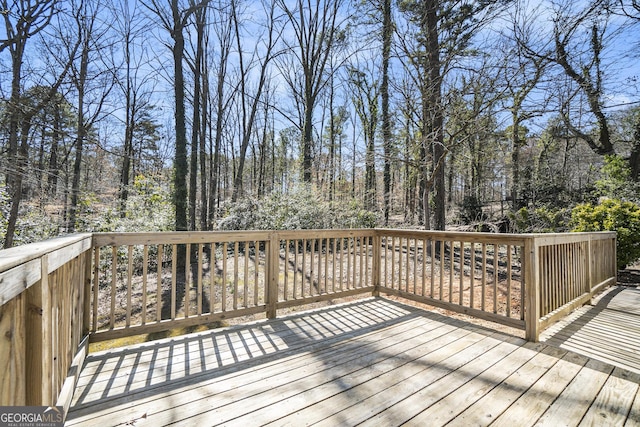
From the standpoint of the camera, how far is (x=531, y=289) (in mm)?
2693

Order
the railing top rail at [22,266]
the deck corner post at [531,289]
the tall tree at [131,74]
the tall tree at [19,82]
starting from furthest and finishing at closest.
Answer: the tall tree at [131,74] < the tall tree at [19,82] < the deck corner post at [531,289] < the railing top rail at [22,266]

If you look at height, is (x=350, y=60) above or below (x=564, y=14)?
above

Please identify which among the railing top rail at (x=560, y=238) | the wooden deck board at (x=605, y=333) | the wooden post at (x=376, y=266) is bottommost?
the wooden deck board at (x=605, y=333)

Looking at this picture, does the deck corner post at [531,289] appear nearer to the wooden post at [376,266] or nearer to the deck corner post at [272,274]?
the wooden post at [376,266]

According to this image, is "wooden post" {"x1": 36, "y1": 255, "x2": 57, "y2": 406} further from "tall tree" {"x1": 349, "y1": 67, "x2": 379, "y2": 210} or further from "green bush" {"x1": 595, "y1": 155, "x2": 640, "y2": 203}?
"tall tree" {"x1": 349, "y1": 67, "x2": 379, "y2": 210}

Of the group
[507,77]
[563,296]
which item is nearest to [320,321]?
[563,296]

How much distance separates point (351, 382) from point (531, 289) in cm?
193

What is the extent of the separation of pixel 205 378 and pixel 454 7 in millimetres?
8739

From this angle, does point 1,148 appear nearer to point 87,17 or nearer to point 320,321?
point 87,17

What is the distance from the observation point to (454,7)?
690cm

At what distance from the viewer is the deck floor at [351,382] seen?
5.45 ft

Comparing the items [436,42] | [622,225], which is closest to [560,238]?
[622,225]

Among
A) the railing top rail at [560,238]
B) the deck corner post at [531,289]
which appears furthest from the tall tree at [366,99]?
the deck corner post at [531,289]

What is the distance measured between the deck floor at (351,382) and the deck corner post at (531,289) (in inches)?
5.0
